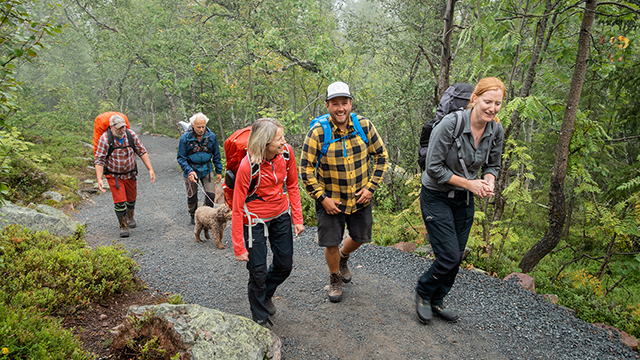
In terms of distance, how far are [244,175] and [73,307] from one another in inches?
92.7

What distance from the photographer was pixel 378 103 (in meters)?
9.48

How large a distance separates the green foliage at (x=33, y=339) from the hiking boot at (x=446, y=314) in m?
3.36

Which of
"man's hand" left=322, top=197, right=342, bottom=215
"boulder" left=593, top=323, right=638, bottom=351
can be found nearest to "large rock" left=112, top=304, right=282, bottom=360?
"man's hand" left=322, top=197, right=342, bottom=215

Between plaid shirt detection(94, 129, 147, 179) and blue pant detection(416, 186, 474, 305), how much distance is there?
18.0 feet

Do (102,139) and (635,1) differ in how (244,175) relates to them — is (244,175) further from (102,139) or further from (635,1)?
(635,1)

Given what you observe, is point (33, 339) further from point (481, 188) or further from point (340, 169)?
point (481, 188)

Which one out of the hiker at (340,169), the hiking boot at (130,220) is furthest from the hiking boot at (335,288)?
the hiking boot at (130,220)

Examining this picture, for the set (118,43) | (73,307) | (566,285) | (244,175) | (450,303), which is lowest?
(566,285)

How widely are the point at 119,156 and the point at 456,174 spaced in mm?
6032

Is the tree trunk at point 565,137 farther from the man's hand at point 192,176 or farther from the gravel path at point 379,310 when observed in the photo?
the man's hand at point 192,176

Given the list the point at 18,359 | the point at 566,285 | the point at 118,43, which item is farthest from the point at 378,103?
the point at 118,43

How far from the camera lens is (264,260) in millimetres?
3244

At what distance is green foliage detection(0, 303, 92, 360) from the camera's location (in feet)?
7.87

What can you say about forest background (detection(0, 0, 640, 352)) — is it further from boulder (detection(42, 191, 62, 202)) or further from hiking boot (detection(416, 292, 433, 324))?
hiking boot (detection(416, 292, 433, 324))
